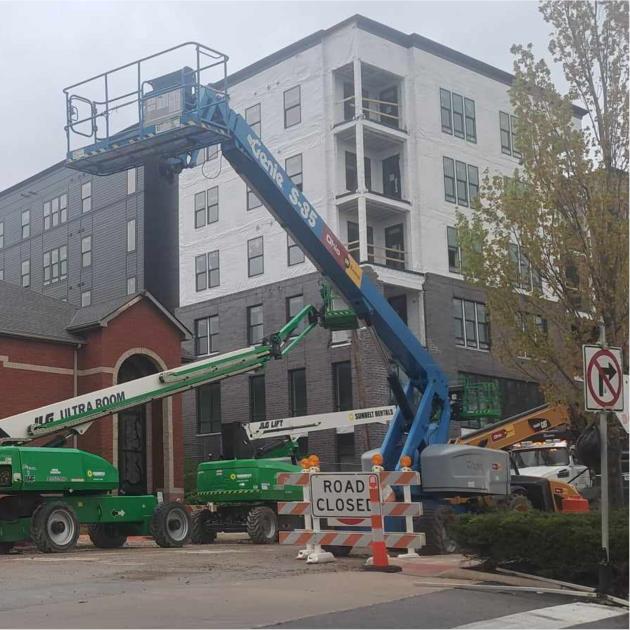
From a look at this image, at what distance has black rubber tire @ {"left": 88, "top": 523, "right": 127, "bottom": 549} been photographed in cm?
2281

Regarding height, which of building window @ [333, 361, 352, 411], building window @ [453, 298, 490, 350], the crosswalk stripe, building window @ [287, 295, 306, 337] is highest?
building window @ [287, 295, 306, 337]

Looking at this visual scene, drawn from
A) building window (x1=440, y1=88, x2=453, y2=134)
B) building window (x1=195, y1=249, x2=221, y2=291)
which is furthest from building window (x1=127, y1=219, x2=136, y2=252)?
building window (x1=440, y1=88, x2=453, y2=134)

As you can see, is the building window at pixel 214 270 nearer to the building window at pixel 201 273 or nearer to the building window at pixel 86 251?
the building window at pixel 201 273

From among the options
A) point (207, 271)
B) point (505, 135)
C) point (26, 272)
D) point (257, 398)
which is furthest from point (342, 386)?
point (26, 272)

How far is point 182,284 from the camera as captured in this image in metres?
47.7

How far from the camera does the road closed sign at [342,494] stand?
1496 centimetres

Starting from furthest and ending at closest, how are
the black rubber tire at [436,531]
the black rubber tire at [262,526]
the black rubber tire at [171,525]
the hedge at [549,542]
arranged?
the black rubber tire at [262,526]
the black rubber tire at [171,525]
the black rubber tire at [436,531]
the hedge at [549,542]

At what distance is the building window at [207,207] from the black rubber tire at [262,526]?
24777 millimetres

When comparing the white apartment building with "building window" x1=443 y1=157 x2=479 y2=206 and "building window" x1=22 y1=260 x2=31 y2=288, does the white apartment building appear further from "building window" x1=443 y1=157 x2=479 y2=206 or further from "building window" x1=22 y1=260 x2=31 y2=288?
"building window" x1=22 y1=260 x2=31 y2=288

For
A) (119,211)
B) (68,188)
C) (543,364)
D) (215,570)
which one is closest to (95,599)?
(215,570)

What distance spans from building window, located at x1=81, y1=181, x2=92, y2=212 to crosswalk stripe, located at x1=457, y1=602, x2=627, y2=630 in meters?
47.7

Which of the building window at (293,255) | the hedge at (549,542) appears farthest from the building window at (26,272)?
the hedge at (549,542)

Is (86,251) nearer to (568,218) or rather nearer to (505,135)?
(505,135)

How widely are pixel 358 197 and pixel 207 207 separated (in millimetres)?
9699
